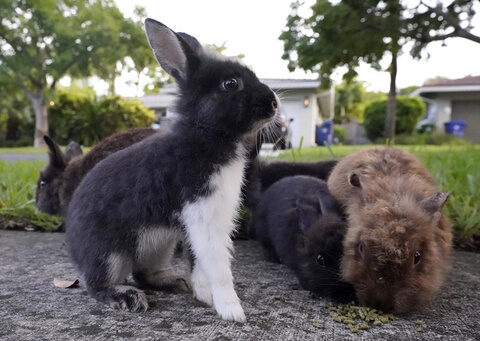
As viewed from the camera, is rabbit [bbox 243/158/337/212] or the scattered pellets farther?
rabbit [bbox 243/158/337/212]

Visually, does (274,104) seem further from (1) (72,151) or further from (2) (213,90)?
(1) (72,151)

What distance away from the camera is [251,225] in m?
3.78

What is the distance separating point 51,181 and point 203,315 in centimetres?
252

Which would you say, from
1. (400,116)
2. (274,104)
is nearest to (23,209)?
(274,104)

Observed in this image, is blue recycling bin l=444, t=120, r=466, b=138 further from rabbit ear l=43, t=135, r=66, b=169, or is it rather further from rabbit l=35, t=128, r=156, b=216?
rabbit ear l=43, t=135, r=66, b=169

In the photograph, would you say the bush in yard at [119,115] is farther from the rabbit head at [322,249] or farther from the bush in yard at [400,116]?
the rabbit head at [322,249]

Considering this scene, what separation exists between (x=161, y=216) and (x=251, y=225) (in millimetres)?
1817

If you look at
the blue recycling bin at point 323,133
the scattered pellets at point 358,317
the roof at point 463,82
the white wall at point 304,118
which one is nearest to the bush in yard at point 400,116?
the blue recycling bin at point 323,133

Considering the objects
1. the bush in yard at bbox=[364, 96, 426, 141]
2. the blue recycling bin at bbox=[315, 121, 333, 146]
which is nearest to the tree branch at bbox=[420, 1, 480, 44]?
the bush in yard at bbox=[364, 96, 426, 141]

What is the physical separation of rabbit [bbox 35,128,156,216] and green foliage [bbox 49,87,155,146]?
2113 cm

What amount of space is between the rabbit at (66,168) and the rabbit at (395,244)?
5.96 ft

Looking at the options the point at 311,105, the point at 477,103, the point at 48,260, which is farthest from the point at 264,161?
the point at 477,103

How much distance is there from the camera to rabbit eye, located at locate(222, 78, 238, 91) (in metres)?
2.03

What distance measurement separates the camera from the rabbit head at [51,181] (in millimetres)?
3888
